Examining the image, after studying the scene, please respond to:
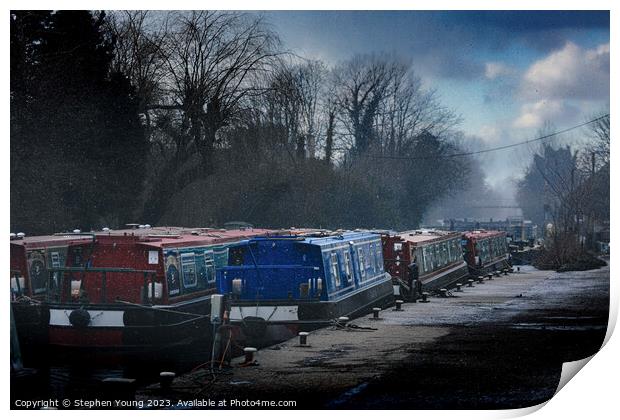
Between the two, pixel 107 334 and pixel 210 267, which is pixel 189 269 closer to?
pixel 210 267

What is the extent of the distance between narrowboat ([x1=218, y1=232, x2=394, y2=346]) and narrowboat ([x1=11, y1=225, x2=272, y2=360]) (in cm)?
31

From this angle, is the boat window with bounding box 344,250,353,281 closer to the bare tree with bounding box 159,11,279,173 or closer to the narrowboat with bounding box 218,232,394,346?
the narrowboat with bounding box 218,232,394,346

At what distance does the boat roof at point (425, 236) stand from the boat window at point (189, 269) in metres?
4.13

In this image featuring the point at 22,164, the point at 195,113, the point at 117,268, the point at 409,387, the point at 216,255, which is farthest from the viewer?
the point at 216,255

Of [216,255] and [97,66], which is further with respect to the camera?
[216,255]

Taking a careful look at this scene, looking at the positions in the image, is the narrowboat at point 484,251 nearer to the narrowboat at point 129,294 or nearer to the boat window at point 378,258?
the boat window at point 378,258

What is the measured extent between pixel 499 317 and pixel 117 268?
454 cm

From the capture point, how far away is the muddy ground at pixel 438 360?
1020 centimetres

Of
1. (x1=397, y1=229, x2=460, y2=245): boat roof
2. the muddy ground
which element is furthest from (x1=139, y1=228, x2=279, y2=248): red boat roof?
(x1=397, y1=229, x2=460, y2=245): boat roof

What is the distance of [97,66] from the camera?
11828mm

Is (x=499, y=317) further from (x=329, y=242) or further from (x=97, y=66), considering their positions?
(x=97, y=66)

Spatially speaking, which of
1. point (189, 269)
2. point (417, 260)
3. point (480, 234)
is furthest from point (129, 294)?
point (480, 234)

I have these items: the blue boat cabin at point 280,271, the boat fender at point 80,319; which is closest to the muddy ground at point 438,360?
the blue boat cabin at point 280,271

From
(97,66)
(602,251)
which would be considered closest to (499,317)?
(602,251)
